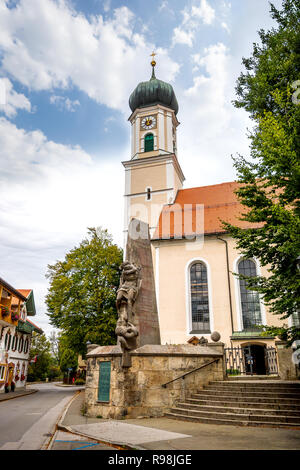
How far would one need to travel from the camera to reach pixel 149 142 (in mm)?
34031

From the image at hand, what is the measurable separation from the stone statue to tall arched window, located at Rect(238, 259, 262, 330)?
11.8 metres

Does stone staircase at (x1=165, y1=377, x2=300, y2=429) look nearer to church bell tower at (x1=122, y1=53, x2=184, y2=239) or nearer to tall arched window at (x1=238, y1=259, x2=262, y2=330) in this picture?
tall arched window at (x1=238, y1=259, x2=262, y2=330)

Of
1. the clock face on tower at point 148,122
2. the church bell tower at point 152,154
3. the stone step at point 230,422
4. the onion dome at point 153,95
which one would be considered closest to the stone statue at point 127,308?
the stone step at point 230,422

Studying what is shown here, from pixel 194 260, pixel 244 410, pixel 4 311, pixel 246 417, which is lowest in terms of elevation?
pixel 246 417

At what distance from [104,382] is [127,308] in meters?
2.29

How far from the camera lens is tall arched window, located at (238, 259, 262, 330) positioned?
2177cm

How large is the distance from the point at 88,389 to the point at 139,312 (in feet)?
9.65

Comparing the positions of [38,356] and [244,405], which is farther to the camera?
[38,356]

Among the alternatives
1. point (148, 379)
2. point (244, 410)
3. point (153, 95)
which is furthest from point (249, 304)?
point (153, 95)

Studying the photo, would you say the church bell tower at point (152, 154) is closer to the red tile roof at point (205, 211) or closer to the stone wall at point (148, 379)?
the red tile roof at point (205, 211)

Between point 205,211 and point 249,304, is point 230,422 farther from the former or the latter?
point 205,211

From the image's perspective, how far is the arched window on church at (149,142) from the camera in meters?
33.7

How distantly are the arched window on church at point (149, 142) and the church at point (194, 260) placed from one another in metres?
0.55
